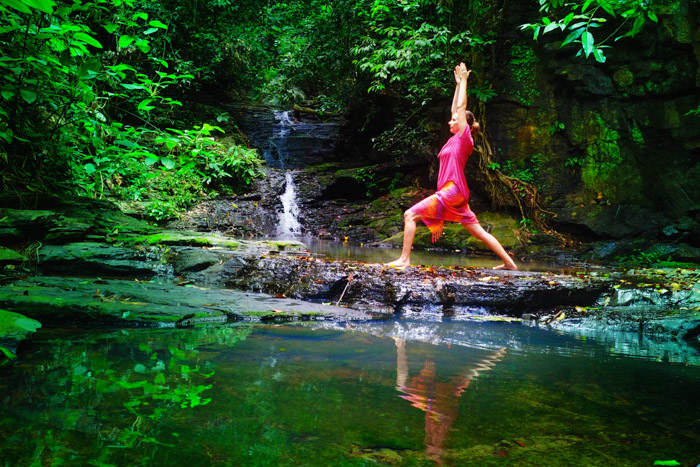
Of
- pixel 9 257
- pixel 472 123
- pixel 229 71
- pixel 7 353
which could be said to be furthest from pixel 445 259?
pixel 229 71

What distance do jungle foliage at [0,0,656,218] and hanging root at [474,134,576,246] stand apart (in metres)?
1.05

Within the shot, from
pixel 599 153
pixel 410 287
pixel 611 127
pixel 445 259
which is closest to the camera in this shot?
pixel 410 287

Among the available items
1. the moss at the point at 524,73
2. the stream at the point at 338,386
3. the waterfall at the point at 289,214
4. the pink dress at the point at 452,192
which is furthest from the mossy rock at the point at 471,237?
the stream at the point at 338,386

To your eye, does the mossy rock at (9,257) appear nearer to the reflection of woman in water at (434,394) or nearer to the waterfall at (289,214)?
the reflection of woman in water at (434,394)

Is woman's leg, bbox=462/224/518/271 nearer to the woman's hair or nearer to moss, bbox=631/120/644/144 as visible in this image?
the woman's hair

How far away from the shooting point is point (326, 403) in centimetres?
192

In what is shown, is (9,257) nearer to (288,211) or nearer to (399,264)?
(399,264)

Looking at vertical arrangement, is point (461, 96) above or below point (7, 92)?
above

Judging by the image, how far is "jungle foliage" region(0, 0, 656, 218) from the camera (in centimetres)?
446

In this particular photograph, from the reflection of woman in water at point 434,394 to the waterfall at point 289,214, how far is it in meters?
8.85

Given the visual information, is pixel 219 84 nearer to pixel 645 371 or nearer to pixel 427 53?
pixel 427 53

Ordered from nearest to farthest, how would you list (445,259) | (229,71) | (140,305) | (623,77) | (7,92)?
(7,92)
(140,305)
(445,259)
(623,77)
(229,71)

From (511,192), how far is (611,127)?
254 cm

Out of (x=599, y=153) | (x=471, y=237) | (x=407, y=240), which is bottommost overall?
(x=407, y=240)
